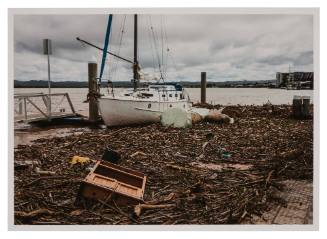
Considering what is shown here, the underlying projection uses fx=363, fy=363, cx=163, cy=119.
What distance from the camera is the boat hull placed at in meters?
15.6

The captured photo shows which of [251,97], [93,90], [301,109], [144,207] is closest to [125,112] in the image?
[93,90]

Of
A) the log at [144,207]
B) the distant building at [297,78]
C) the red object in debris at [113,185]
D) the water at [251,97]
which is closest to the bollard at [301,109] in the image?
the water at [251,97]

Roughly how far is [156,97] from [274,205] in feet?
35.6

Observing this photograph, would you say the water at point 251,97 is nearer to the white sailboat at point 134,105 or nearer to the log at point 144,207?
the white sailboat at point 134,105

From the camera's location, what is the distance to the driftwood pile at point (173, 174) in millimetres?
5848

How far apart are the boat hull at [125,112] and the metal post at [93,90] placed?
49cm

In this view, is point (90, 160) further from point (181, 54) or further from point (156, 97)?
point (156, 97)

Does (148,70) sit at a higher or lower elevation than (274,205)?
higher

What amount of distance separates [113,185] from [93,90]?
1046cm

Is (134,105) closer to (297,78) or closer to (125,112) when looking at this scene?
(125,112)

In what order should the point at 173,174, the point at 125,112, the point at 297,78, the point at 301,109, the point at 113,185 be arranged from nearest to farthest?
the point at 113,185 < the point at 173,174 < the point at 297,78 < the point at 125,112 < the point at 301,109

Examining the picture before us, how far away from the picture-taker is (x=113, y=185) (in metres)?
6.06
